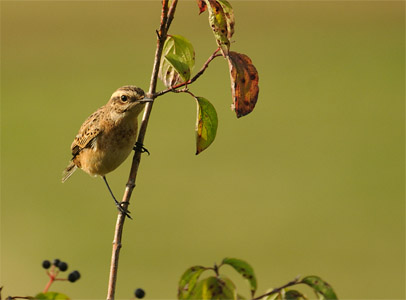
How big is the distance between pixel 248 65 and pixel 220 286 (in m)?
0.75

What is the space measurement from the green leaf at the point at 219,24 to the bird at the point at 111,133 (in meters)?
1.53

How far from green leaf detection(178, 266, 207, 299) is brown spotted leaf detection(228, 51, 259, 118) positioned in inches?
22.3

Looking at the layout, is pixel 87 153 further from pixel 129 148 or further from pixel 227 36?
pixel 227 36

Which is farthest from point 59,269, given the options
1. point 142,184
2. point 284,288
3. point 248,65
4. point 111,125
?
point 142,184

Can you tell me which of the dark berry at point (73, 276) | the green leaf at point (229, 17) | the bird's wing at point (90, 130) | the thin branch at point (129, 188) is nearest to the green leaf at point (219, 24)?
the green leaf at point (229, 17)

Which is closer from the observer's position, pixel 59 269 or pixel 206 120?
pixel 206 120

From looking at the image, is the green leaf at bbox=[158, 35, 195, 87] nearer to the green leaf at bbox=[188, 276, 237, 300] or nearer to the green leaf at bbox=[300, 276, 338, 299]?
the green leaf at bbox=[188, 276, 237, 300]

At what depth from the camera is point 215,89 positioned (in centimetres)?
2578

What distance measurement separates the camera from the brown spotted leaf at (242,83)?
2.01 metres

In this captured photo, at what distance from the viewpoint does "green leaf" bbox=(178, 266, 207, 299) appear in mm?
2129

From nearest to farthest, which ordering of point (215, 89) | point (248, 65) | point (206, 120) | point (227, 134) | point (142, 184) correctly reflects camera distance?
point (248, 65), point (206, 120), point (142, 184), point (227, 134), point (215, 89)

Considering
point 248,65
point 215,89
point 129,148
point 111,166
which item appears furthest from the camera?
point 215,89

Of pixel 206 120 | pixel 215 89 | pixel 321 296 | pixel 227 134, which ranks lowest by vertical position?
pixel 321 296

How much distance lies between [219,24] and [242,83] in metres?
0.22
